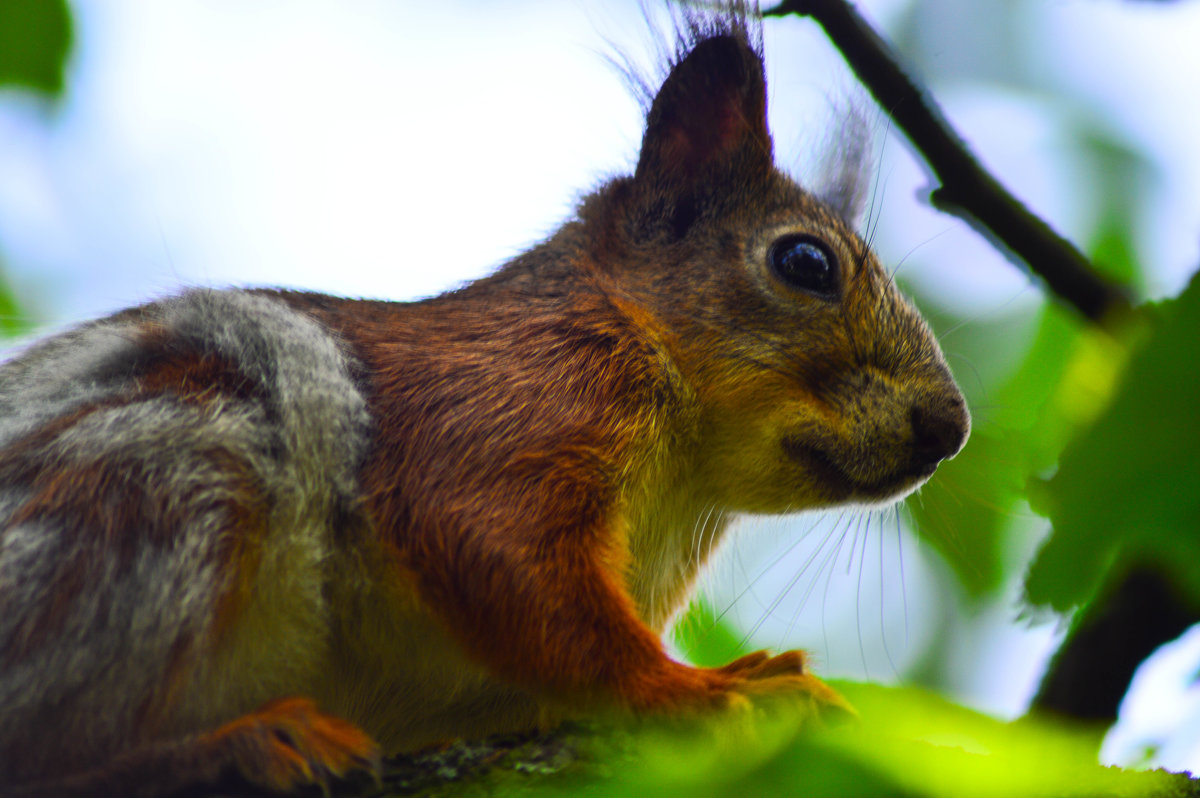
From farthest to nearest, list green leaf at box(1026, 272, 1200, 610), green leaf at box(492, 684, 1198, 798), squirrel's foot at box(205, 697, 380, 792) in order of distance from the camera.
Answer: squirrel's foot at box(205, 697, 380, 792), green leaf at box(1026, 272, 1200, 610), green leaf at box(492, 684, 1198, 798)

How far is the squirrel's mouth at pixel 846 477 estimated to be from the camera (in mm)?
2531

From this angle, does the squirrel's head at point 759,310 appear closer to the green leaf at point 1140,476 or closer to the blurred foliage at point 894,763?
the blurred foliage at point 894,763

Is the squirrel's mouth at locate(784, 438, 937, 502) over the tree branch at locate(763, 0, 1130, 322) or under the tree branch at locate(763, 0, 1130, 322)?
under

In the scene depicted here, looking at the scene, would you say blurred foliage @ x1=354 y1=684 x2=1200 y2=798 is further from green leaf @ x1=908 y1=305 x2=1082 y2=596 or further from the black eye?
the black eye

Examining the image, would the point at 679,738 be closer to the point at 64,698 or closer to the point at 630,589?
the point at 630,589

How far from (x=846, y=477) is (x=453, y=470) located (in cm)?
101

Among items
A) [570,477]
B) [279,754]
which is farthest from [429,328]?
[279,754]

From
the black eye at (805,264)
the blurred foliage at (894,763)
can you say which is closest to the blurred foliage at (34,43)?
the black eye at (805,264)

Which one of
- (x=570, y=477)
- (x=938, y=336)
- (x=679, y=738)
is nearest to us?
(x=679, y=738)

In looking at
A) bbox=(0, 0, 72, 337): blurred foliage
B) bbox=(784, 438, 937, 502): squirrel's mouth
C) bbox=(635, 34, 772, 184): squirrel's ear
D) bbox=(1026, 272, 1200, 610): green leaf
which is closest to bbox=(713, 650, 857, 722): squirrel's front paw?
bbox=(784, 438, 937, 502): squirrel's mouth

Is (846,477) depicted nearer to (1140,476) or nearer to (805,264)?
(805,264)

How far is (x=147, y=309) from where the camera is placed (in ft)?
8.14

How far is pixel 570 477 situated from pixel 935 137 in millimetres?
1141

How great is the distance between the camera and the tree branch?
2.23 metres
